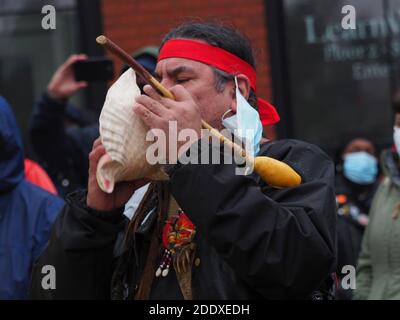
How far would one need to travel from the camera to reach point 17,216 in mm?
4547

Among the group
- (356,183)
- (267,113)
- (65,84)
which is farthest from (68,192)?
(267,113)

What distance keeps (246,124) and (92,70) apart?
2962 mm

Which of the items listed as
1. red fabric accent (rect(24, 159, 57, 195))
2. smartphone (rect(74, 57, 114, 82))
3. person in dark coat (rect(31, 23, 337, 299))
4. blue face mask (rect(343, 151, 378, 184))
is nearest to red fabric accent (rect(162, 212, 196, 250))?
person in dark coat (rect(31, 23, 337, 299))

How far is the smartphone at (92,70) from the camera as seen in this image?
5.77 m

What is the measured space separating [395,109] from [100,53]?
290 centimetres

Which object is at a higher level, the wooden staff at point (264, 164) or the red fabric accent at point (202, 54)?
the red fabric accent at point (202, 54)

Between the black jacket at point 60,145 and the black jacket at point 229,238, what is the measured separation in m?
2.64

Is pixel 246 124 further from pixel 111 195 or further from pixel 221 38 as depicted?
pixel 111 195

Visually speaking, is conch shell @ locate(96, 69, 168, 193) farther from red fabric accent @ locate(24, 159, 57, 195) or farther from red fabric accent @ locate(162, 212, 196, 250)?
red fabric accent @ locate(24, 159, 57, 195)

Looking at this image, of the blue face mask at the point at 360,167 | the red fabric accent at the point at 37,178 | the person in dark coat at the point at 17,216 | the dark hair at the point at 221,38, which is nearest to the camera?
the dark hair at the point at 221,38

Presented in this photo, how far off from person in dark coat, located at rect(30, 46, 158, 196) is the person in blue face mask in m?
1.54

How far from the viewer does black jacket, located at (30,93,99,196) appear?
570cm

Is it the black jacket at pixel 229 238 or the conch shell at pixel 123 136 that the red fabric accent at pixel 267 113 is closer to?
the black jacket at pixel 229 238

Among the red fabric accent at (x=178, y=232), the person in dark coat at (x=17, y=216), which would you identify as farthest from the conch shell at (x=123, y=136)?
the person in dark coat at (x=17, y=216)
